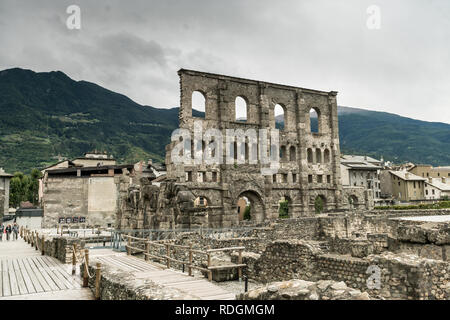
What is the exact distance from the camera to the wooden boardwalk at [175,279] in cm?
976

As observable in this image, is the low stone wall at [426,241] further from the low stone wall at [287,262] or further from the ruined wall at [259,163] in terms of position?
the ruined wall at [259,163]

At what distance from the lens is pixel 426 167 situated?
92.1m

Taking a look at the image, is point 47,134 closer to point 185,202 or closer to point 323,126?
point 323,126

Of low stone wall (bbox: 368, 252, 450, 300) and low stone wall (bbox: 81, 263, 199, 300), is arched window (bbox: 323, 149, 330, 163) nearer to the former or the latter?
low stone wall (bbox: 368, 252, 450, 300)

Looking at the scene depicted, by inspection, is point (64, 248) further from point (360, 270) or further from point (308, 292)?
point (308, 292)

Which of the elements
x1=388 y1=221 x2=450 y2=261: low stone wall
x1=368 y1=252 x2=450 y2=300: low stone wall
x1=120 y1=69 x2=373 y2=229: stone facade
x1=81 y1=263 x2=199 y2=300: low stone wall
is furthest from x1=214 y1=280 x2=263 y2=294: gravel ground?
x1=120 y1=69 x2=373 y2=229: stone facade

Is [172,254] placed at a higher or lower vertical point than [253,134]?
lower

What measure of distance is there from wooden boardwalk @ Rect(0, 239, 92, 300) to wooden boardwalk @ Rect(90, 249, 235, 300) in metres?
1.16

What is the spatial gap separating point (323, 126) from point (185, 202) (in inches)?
1186

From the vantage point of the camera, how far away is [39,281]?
36.3ft

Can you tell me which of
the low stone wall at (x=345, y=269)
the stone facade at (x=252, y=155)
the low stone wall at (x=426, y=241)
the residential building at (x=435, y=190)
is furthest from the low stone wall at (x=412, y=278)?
the residential building at (x=435, y=190)

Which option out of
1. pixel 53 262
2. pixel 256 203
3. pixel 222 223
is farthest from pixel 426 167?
pixel 53 262
